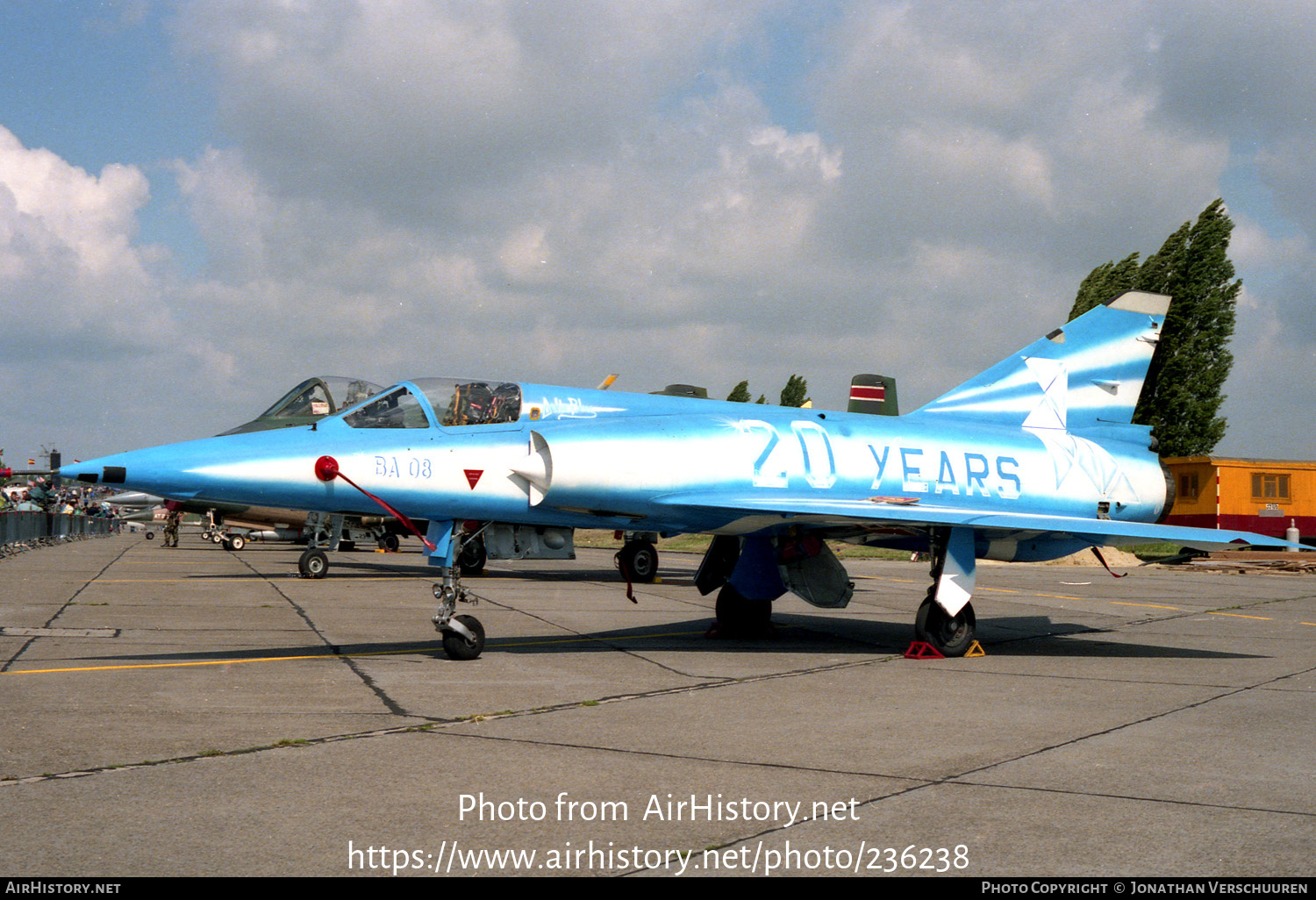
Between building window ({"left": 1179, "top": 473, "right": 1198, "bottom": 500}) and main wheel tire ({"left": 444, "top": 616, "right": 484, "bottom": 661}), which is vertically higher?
building window ({"left": 1179, "top": 473, "right": 1198, "bottom": 500})

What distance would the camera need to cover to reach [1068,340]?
47.8 ft

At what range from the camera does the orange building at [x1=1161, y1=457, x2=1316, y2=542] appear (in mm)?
35938

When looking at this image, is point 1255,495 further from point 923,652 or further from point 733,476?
point 733,476

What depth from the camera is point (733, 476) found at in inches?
437

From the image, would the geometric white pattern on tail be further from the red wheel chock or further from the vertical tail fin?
the red wheel chock

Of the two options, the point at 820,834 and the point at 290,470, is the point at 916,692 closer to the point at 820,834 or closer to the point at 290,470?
the point at 820,834

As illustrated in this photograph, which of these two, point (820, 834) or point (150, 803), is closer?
point (820, 834)

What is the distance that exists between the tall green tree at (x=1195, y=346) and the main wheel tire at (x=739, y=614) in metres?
35.6

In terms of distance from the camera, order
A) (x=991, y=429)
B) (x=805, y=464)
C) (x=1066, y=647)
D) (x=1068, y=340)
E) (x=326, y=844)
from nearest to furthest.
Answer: (x=326, y=844) < (x=805, y=464) < (x=1066, y=647) < (x=991, y=429) < (x=1068, y=340)

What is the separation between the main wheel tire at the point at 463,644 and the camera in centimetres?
998

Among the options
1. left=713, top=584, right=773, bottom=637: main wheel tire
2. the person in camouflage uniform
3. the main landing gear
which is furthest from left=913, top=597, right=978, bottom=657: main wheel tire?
the person in camouflage uniform

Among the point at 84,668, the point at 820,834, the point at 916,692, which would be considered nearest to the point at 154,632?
the point at 84,668

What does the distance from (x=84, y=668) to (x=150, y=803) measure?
4960 millimetres

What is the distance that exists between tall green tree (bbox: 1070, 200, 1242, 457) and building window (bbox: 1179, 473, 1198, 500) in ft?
18.1
